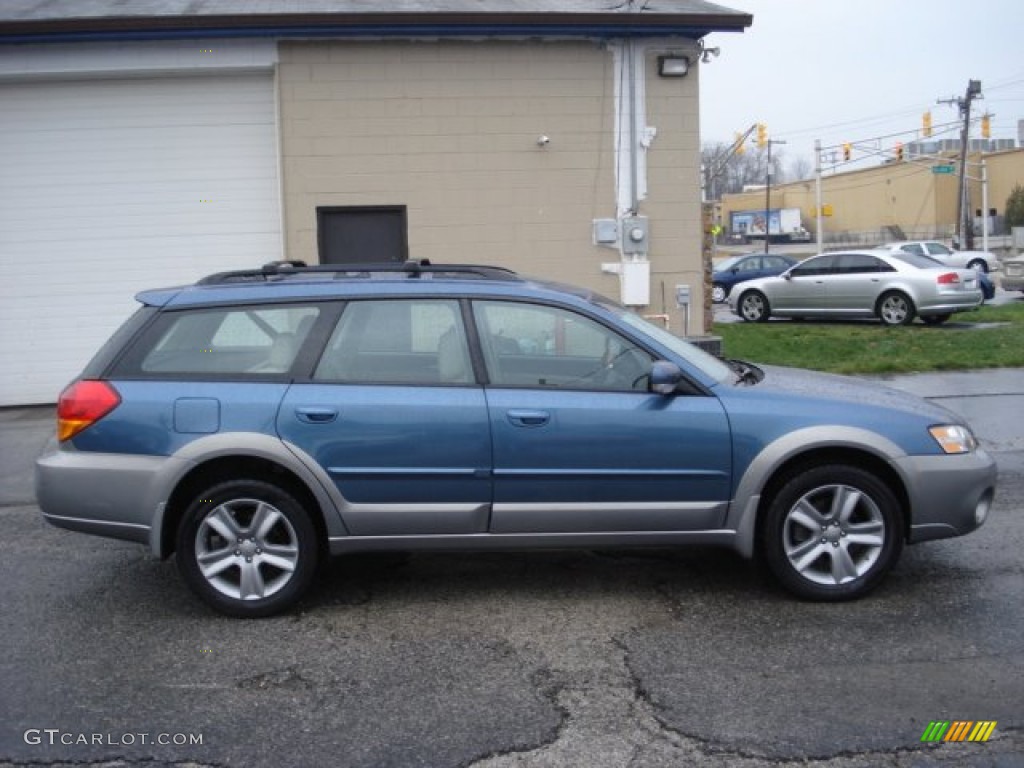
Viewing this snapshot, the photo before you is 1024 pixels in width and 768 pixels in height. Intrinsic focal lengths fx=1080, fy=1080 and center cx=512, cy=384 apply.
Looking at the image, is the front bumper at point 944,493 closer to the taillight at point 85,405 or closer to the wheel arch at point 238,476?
Result: the wheel arch at point 238,476

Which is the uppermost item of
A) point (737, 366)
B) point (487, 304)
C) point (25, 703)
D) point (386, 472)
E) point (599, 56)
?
point (599, 56)

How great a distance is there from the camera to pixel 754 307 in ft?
72.3

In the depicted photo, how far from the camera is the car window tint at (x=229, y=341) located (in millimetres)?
5355

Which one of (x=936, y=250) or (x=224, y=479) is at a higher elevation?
(x=936, y=250)

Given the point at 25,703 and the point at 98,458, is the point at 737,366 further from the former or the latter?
the point at 25,703

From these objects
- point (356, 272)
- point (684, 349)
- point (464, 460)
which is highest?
point (356, 272)

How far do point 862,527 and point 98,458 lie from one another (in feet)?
12.2

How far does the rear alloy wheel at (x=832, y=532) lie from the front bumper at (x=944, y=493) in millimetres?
117

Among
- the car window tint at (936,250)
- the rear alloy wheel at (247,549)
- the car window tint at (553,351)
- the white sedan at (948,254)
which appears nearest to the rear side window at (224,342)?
the rear alloy wheel at (247,549)

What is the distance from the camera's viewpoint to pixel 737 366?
20.3ft

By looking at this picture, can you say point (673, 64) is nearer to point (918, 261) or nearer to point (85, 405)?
point (85, 405)

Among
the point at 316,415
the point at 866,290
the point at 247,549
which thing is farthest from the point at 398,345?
the point at 866,290

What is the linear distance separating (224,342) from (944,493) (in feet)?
11.9

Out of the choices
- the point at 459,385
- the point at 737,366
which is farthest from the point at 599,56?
the point at 459,385
